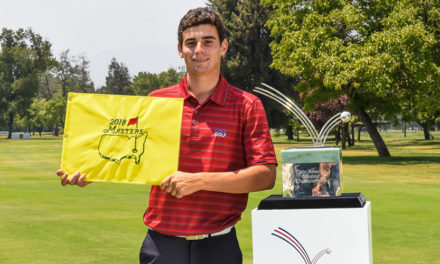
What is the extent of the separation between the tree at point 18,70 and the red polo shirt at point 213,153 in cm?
9936

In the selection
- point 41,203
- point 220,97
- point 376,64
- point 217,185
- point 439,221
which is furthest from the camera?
point 376,64

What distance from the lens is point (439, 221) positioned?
1230cm

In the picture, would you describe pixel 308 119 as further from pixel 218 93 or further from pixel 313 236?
pixel 218 93

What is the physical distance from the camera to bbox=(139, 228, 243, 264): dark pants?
10.8ft

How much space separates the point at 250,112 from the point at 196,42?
488mm

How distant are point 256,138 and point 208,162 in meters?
0.28

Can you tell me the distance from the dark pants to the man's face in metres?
0.91

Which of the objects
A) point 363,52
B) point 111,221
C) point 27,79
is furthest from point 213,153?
point 27,79

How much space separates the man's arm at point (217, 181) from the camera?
307 centimetres

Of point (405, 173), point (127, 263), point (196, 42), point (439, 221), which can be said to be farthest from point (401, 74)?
point (196, 42)

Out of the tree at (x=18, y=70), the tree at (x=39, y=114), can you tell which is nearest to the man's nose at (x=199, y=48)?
the tree at (x=18, y=70)

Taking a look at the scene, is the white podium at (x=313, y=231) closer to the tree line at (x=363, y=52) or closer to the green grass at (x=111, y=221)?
the green grass at (x=111, y=221)

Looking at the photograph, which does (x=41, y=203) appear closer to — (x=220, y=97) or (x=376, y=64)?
(x=220, y=97)

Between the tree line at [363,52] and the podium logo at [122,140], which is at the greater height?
the tree line at [363,52]
